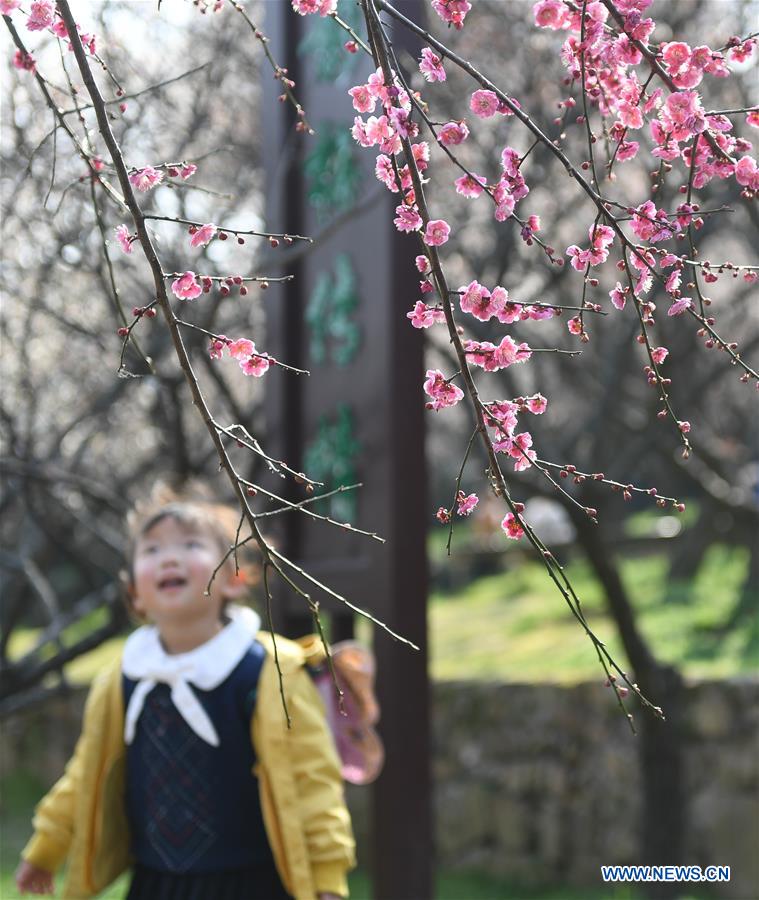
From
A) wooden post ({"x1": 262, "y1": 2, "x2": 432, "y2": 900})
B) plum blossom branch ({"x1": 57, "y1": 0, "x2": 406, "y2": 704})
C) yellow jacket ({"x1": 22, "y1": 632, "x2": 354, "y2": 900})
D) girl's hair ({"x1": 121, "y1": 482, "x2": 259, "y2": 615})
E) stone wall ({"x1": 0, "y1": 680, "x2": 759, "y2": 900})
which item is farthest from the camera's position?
→ stone wall ({"x1": 0, "y1": 680, "x2": 759, "y2": 900})

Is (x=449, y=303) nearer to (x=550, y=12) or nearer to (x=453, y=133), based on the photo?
(x=453, y=133)

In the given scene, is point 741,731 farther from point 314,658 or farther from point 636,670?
point 314,658

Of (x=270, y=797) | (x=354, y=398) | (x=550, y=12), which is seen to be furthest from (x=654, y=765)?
(x=550, y=12)

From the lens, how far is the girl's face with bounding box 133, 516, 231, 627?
9.69ft

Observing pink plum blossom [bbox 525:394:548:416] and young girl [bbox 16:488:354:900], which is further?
young girl [bbox 16:488:354:900]

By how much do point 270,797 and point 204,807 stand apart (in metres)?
0.18

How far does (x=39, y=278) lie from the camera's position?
408cm

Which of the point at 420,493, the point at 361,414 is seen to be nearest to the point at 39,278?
the point at 361,414

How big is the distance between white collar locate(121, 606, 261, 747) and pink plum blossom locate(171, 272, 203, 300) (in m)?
1.53

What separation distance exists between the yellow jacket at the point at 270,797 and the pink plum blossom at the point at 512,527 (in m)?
1.34

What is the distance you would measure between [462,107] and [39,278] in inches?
87.6

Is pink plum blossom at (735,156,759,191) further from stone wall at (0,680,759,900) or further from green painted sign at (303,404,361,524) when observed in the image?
stone wall at (0,680,759,900)

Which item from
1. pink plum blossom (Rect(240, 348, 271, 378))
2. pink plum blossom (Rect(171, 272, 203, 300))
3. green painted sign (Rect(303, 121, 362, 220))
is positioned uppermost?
green painted sign (Rect(303, 121, 362, 220))

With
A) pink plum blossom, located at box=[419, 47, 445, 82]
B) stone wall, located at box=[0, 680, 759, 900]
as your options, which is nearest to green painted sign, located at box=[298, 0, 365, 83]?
pink plum blossom, located at box=[419, 47, 445, 82]
